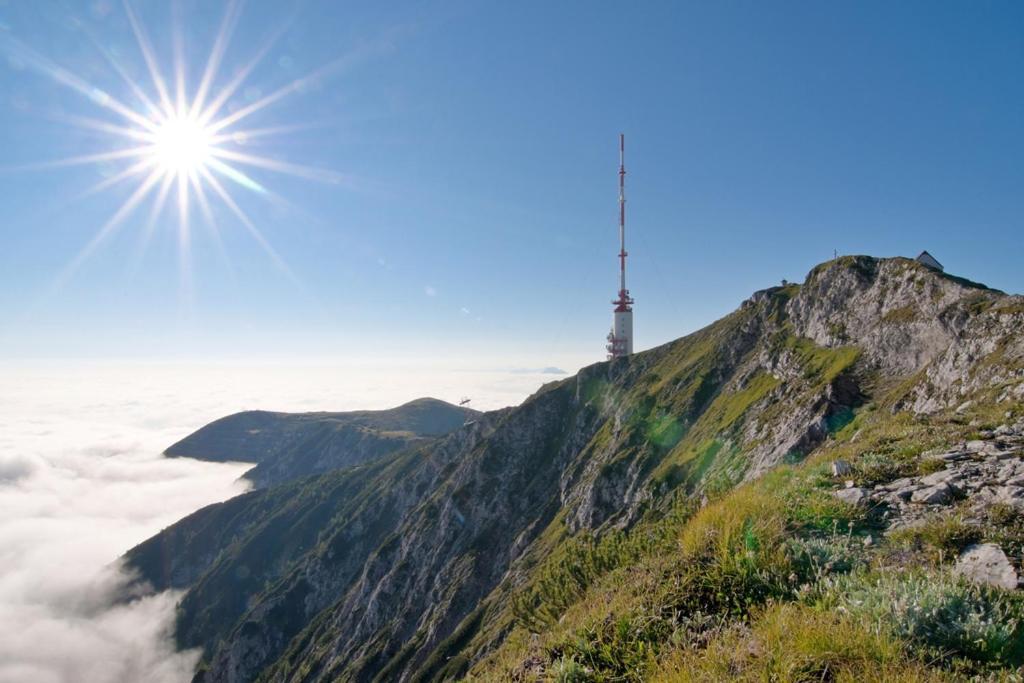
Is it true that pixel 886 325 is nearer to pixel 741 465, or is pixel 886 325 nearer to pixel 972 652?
pixel 741 465

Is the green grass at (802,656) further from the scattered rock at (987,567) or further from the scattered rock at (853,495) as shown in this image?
the scattered rock at (853,495)

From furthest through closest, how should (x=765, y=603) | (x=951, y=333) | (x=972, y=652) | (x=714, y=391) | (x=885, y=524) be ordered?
(x=714, y=391) → (x=951, y=333) → (x=885, y=524) → (x=765, y=603) → (x=972, y=652)

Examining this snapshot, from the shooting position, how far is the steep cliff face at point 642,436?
55.2 meters

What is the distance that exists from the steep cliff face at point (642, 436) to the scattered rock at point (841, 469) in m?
2.13

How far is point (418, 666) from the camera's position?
4719 inches

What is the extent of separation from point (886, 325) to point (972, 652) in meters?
80.0

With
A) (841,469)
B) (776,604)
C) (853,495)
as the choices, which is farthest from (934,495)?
(776,604)

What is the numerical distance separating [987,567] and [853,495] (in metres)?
2.33

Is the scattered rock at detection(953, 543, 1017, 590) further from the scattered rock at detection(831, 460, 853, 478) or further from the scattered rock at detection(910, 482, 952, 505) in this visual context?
the scattered rock at detection(831, 460, 853, 478)

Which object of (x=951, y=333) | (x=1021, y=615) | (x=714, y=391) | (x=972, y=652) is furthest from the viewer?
(x=714, y=391)

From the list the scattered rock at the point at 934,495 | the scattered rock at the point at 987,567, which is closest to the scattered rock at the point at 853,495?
the scattered rock at the point at 934,495

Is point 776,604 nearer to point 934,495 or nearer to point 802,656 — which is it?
point 802,656

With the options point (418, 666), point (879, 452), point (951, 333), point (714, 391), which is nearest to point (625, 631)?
point (879, 452)

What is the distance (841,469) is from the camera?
9.79 m
